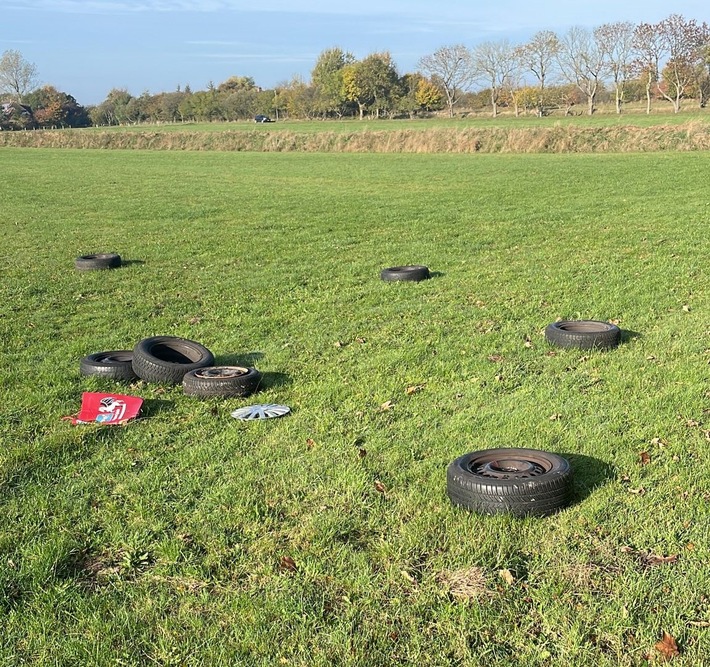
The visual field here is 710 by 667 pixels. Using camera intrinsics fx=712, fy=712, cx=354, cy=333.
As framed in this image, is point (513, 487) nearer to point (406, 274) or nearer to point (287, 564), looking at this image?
point (287, 564)

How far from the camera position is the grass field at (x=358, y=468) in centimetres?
344

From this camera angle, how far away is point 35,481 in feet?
16.4

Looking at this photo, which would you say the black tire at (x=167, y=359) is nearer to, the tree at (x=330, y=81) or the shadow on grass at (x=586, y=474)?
the shadow on grass at (x=586, y=474)

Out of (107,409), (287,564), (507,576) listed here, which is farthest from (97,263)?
(507,576)

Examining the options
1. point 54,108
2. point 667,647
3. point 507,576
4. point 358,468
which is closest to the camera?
point 667,647

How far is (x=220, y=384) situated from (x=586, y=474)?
328 centimetres

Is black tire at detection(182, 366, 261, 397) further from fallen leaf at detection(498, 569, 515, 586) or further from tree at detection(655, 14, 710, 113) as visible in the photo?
tree at detection(655, 14, 710, 113)

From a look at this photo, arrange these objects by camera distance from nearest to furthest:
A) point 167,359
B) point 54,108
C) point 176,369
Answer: point 176,369
point 167,359
point 54,108

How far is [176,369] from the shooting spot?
681 cm

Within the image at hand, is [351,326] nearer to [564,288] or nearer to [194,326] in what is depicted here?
[194,326]

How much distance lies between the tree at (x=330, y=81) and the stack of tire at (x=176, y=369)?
108988mm

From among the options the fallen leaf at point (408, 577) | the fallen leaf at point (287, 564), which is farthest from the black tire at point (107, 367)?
the fallen leaf at point (408, 577)

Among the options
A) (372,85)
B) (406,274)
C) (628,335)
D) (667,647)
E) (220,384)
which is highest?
(372,85)

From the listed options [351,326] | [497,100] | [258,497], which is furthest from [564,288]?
[497,100]
